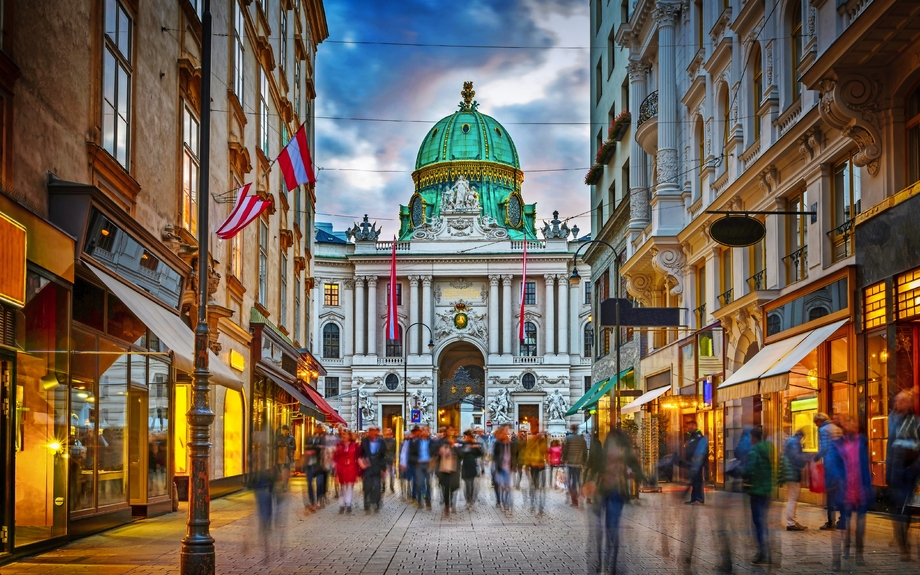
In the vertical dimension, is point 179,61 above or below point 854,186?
above

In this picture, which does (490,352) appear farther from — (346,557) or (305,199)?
(346,557)

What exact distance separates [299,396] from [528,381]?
59.5 m

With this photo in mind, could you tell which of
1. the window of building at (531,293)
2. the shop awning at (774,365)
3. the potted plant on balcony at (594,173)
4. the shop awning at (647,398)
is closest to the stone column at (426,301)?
the window of building at (531,293)

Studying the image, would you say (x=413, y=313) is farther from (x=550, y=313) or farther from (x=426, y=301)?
(x=550, y=313)

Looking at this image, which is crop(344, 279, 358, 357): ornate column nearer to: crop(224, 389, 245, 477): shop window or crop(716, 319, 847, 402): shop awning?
crop(224, 389, 245, 477): shop window

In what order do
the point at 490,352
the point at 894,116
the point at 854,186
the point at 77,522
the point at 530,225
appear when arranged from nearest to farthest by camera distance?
1. the point at 77,522
2. the point at 894,116
3. the point at 854,186
4. the point at 490,352
5. the point at 530,225

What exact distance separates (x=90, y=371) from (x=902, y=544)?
1112 centimetres

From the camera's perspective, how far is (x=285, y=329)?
4041cm

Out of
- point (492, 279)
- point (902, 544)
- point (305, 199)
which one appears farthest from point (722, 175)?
point (492, 279)

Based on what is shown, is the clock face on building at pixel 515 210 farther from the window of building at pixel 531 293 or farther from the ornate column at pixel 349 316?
the ornate column at pixel 349 316

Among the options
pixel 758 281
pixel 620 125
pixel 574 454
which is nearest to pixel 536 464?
pixel 574 454

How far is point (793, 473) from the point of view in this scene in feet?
49.4

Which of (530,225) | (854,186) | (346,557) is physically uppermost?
(530,225)

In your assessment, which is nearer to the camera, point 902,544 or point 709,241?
point 902,544
